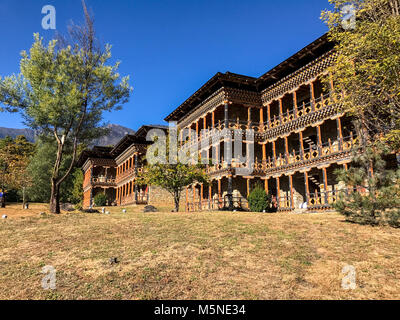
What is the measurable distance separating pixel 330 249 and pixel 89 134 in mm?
15491

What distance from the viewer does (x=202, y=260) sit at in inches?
329

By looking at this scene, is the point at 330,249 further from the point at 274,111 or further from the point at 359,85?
the point at 274,111

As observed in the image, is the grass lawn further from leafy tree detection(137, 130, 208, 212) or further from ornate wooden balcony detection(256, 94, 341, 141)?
ornate wooden balcony detection(256, 94, 341, 141)

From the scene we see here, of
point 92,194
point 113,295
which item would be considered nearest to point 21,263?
point 113,295

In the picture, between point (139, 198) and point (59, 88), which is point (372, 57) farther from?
point (139, 198)

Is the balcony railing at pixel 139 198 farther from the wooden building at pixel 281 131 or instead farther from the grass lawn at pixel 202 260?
the grass lawn at pixel 202 260

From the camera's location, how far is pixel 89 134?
1981cm

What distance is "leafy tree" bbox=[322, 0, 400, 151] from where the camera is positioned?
10812 mm

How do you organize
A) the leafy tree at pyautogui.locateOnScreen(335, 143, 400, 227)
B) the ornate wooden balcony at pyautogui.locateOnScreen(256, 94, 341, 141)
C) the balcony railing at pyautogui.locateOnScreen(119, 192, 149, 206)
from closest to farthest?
the leafy tree at pyautogui.locateOnScreen(335, 143, 400, 227) < the ornate wooden balcony at pyautogui.locateOnScreen(256, 94, 341, 141) < the balcony railing at pyautogui.locateOnScreen(119, 192, 149, 206)

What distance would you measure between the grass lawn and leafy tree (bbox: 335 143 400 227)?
51cm

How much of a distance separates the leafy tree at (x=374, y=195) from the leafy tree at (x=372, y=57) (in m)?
0.91

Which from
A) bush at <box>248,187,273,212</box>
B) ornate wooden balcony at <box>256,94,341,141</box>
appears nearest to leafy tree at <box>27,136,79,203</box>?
ornate wooden balcony at <box>256,94,341,141</box>
